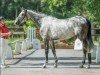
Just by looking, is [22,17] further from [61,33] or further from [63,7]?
[63,7]

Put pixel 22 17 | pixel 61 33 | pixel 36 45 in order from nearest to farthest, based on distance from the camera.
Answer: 1. pixel 61 33
2. pixel 22 17
3. pixel 36 45

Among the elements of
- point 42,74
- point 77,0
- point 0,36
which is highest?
point 77,0

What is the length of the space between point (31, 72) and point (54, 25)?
2.75 m

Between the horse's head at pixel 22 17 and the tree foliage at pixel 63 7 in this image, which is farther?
the tree foliage at pixel 63 7

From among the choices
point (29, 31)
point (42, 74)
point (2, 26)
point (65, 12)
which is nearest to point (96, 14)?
point (29, 31)

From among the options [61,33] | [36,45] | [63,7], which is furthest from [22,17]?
[63,7]

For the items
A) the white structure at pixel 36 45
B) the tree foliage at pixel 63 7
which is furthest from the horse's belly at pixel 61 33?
the white structure at pixel 36 45

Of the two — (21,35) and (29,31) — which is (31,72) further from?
(21,35)

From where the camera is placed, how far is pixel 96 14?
30141 millimetres

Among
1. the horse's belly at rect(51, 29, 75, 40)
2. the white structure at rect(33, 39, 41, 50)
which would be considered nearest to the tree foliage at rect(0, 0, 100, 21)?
the white structure at rect(33, 39, 41, 50)

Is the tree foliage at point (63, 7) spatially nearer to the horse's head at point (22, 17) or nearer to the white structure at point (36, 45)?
the white structure at point (36, 45)

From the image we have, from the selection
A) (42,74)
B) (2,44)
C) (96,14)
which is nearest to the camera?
(42,74)

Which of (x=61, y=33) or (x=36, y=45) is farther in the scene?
(x=36, y=45)

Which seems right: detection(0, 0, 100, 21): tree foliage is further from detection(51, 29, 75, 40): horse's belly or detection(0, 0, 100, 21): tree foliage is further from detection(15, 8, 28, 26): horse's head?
detection(51, 29, 75, 40): horse's belly
